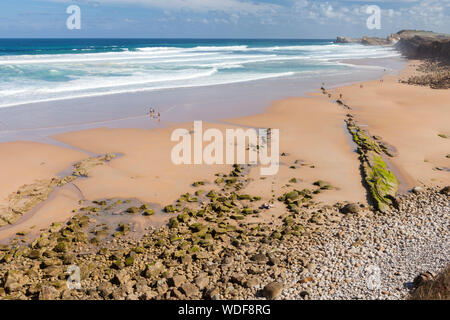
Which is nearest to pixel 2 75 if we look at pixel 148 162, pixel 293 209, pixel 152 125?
pixel 152 125

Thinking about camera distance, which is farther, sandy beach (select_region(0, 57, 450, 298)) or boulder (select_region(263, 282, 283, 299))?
sandy beach (select_region(0, 57, 450, 298))

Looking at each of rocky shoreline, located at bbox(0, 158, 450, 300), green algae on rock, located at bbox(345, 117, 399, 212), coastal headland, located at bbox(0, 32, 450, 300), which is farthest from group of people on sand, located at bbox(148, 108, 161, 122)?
green algae on rock, located at bbox(345, 117, 399, 212)

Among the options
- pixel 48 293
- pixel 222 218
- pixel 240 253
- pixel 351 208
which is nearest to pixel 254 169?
pixel 222 218

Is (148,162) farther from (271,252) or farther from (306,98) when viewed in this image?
(306,98)

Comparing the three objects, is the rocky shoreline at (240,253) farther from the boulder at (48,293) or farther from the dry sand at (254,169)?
the dry sand at (254,169)

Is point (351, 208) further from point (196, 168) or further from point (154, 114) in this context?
point (154, 114)

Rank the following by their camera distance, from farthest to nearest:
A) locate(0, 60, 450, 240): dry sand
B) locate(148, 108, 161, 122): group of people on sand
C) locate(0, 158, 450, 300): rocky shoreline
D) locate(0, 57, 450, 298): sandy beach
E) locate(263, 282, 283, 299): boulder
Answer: locate(148, 108, 161, 122): group of people on sand, locate(0, 60, 450, 240): dry sand, locate(0, 57, 450, 298): sandy beach, locate(0, 158, 450, 300): rocky shoreline, locate(263, 282, 283, 299): boulder

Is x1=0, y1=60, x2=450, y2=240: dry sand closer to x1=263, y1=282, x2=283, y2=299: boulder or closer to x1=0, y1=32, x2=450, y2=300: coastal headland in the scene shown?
x1=0, y1=32, x2=450, y2=300: coastal headland

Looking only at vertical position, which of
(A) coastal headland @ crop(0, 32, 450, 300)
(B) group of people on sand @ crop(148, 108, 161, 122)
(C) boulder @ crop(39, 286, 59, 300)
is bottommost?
(C) boulder @ crop(39, 286, 59, 300)
